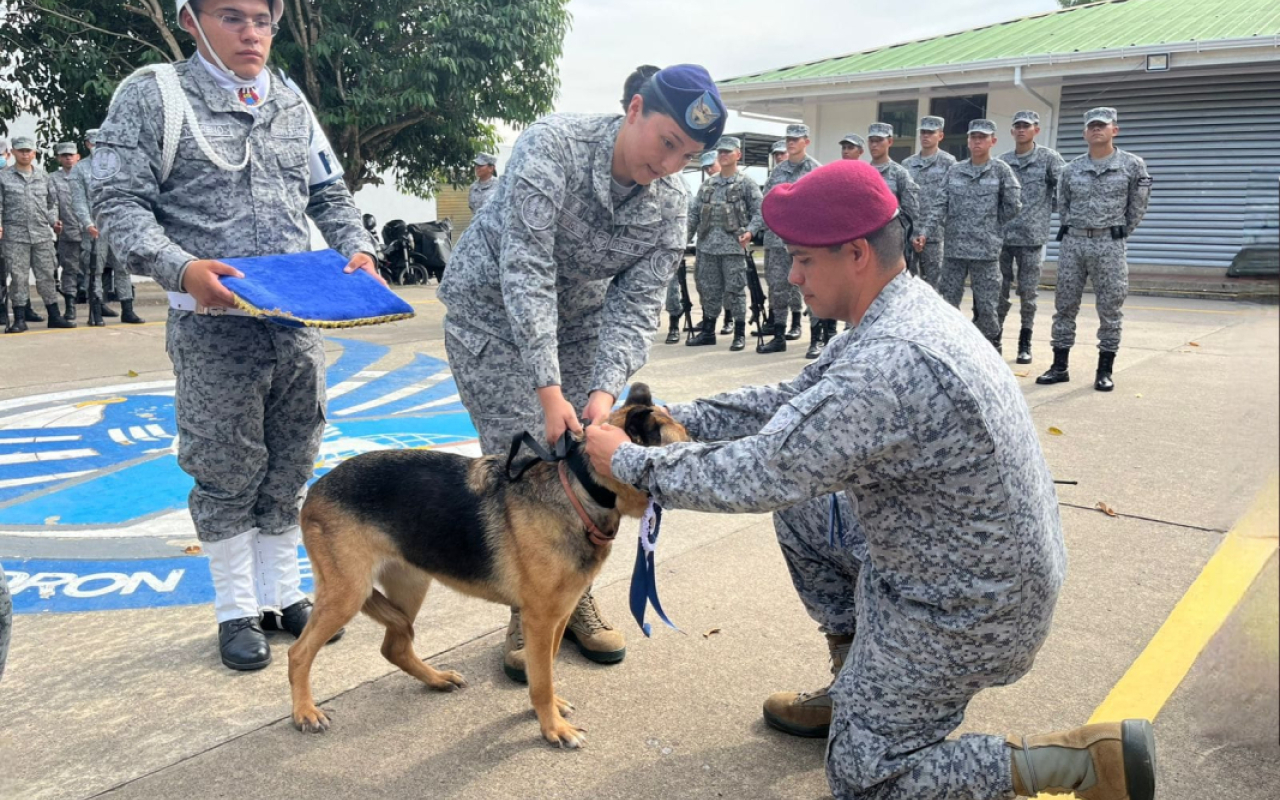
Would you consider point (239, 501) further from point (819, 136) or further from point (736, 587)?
point (819, 136)

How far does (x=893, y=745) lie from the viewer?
2.31 meters

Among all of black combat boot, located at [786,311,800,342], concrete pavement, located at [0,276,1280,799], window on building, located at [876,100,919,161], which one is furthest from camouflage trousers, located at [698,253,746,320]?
window on building, located at [876,100,919,161]

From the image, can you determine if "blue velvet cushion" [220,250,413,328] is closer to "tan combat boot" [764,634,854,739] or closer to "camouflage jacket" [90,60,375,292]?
"camouflage jacket" [90,60,375,292]

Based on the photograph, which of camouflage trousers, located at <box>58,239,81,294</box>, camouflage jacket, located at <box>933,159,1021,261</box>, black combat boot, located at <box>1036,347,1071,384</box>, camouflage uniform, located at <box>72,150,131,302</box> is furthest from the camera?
camouflage trousers, located at <box>58,239,81,294</box>

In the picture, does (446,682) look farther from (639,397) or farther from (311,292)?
(311,292)

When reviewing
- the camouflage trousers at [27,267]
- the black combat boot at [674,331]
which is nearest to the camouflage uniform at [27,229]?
the camouflage trousers at [27,267]

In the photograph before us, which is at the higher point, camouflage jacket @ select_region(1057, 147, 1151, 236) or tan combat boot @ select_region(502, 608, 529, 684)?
camouflage jacket @ select_region(1057, 147, 1151, 236)

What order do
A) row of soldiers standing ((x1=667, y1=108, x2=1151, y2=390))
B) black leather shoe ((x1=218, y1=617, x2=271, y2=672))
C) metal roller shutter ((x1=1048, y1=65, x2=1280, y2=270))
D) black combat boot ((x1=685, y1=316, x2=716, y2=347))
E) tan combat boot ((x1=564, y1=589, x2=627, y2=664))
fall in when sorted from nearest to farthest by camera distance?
black leather shoe ((x1=218, y1=617, x2=271, y2=672)), tan combat boot ((x1=564, y1=589, x2=627, y2=664)), row of soldiers standing ((x1=667, y1=108, x2=1151, y2=390)), black combat boot ((x1=685, y1=316, x2=716, y2=347)), metal roller shutter ((x1=1048, y1=65, x2=1280, y2=270))

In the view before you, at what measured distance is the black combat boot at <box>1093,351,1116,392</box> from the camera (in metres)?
8.08

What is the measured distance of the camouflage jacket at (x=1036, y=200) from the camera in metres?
9.54

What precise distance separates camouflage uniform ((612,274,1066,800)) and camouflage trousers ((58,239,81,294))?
40.5 feet

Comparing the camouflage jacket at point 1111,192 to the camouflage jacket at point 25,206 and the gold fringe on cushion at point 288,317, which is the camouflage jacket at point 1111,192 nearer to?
the gold fringe on cushion at point 288,317

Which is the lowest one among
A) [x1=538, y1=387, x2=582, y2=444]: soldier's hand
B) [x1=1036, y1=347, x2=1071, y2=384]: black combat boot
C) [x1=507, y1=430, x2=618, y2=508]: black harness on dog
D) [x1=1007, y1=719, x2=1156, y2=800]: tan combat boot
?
[x1=1036, y1=347, x2=1071, y2=384]: black combat boot

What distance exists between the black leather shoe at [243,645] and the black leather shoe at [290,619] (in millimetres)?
196
